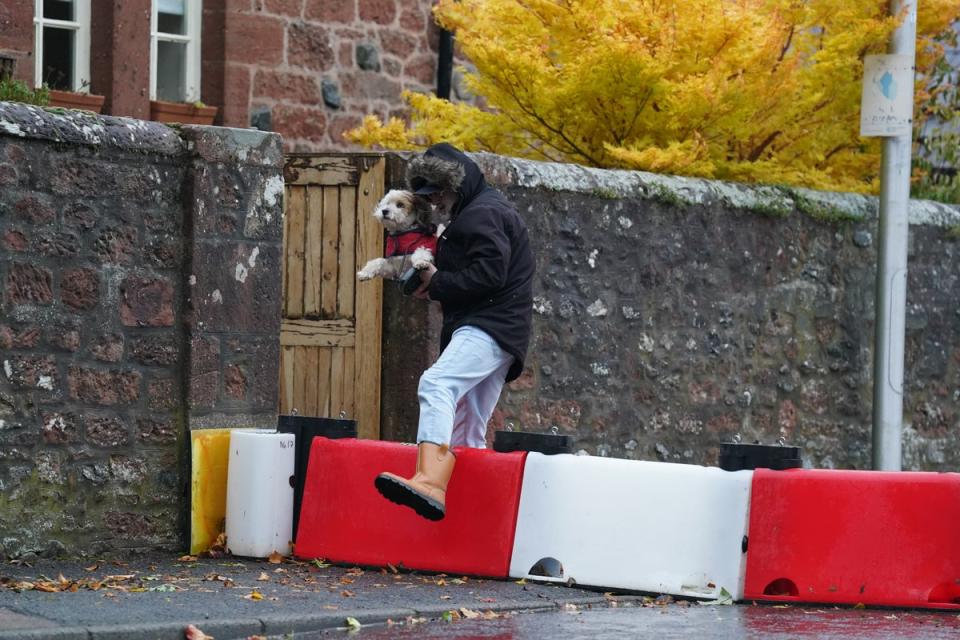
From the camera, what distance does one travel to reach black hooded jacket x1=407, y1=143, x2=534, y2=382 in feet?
26.3

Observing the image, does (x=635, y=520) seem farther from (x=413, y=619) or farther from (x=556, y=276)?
(x=556, y=276)

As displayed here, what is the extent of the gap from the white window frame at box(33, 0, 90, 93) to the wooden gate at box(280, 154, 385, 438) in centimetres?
389

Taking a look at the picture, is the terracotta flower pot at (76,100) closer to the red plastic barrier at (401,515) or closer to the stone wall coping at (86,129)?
the stone wall coping at (86,129)

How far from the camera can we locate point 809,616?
723 centimetres

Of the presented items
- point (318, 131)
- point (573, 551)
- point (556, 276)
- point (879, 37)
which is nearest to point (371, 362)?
point (556, 276)

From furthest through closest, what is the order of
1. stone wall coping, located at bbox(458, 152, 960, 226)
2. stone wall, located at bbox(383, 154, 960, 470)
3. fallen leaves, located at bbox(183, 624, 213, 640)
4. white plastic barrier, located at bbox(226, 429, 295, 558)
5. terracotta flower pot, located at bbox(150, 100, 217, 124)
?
terracotta flower pot, located at bbox(150, 100, 217, 124)
stone wall, located at bbox(383, 154, 960, 470)
stone wall coping, located at bbox(458, 152, 960, 226)
white plastic barrier, located at bbox(226, 429, 295, 558)
fallen leaves, located at bbox(183, 624, 213, 640)

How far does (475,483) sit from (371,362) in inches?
73.3

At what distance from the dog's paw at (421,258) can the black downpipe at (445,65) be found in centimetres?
731

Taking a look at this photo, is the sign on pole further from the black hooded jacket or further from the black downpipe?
the black hooded jacket

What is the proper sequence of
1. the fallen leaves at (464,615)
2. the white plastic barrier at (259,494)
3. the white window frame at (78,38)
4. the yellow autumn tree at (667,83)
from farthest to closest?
1. the white window frame at (78,38)
2. the yellow autumn tree at (667,83)
3. the white plastic barrier at (259,494)
4. the fallen leaves at (464,615)

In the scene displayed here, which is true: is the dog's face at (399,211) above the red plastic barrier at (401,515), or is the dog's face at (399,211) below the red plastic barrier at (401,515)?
above

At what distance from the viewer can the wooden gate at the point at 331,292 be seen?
972 centimetres

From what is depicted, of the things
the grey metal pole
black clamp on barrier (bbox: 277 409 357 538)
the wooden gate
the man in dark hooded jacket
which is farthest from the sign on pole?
black clamp on barrier (bbox: 277 409 357 538)

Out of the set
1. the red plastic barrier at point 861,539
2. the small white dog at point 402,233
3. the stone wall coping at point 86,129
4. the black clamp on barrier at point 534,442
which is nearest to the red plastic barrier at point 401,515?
the black clamp on barrier at point 534,442
